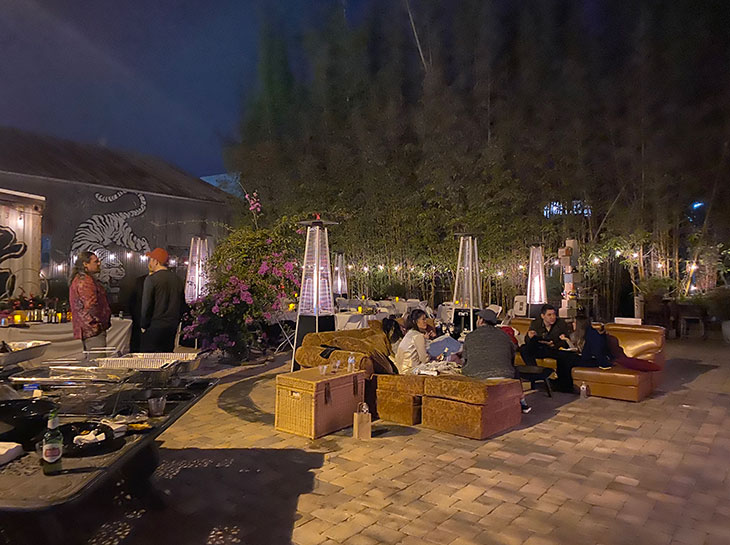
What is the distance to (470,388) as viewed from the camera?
436 cm

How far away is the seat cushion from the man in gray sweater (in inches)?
59.8

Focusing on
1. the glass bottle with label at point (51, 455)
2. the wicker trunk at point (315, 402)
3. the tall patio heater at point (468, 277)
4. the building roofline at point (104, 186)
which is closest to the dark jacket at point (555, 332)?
the tall patio heater at point (468, 277)

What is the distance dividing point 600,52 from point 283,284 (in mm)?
10195

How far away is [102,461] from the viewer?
6.51 feet

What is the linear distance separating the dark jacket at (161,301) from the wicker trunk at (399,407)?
213 centimetres

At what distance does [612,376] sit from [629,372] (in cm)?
17

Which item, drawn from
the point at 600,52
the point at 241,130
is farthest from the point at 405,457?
the point at 241,130

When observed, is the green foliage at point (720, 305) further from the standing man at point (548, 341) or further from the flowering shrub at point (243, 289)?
the flowering shrub at point (243, 289)

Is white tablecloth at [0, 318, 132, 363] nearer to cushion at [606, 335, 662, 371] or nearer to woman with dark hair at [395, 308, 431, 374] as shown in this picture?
woman with dark hair at [395, 308, 431, 374]

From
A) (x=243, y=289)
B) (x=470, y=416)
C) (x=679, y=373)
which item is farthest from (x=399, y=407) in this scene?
(x=679, y=373)

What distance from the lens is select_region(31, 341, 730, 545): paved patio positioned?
2777mm

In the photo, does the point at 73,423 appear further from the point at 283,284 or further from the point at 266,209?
the point at 266,209

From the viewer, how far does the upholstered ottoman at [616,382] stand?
225 inches

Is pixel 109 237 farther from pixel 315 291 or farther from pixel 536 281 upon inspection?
pixel 536 281
